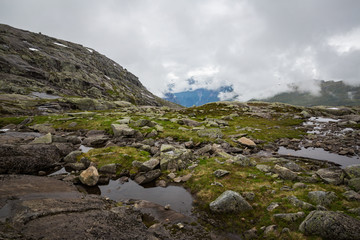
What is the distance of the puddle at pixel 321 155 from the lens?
23.1 meters

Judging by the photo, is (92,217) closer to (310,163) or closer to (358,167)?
(358,167)

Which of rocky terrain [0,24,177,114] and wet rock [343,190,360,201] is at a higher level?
rocky terrain [0,24,177,114]

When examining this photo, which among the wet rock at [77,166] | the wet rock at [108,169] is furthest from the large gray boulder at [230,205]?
the wet rock at [77,166]

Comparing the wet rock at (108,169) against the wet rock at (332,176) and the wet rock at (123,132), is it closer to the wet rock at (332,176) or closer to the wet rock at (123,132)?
the wet rock at (123,132)

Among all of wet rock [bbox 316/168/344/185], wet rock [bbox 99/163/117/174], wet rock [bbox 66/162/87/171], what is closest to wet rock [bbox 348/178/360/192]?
wet rock [bbox 316/168/344/185]

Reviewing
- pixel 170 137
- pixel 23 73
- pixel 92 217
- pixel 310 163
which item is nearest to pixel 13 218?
pixel 92 217

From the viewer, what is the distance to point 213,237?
10242 mm

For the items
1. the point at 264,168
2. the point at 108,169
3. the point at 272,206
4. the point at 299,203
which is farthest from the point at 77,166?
the point at 299,203

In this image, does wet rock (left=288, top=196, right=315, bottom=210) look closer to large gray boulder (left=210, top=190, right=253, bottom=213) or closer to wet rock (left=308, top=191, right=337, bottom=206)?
wet rock (left=308, top=191, right=337, bottom=206)

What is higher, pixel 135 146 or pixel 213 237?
pixel 135 146

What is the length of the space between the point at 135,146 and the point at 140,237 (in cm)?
1746

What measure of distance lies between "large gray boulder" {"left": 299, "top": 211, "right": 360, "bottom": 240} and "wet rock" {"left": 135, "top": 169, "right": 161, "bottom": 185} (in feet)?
41.1

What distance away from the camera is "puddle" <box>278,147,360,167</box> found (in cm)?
2305

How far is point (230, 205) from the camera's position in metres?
12.1
